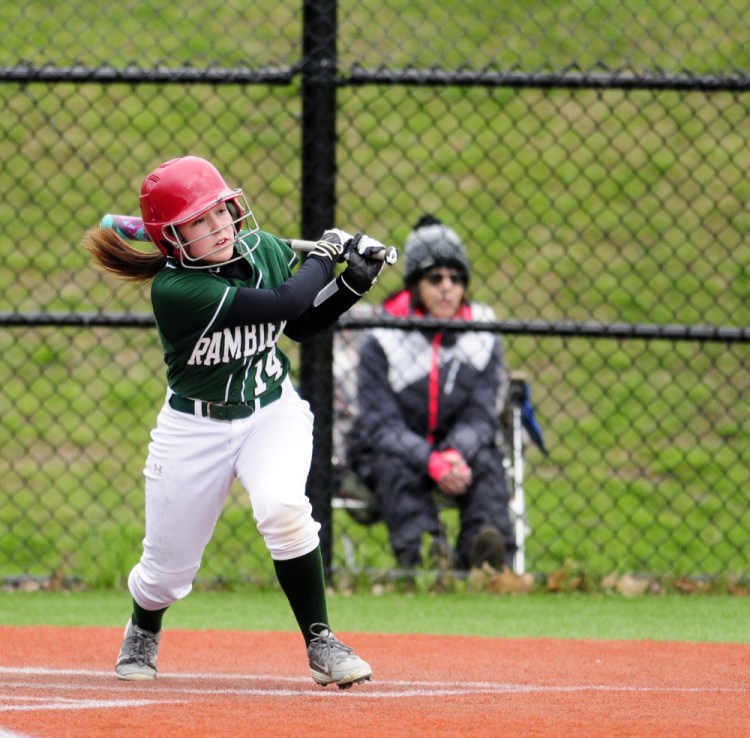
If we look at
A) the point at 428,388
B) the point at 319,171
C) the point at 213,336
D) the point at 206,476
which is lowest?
the point at 206,476

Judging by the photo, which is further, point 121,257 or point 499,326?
point 499,326

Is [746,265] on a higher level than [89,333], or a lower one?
higher

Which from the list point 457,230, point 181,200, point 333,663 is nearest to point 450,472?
point 333,663

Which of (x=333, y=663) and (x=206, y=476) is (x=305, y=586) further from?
(x=206, y=476)

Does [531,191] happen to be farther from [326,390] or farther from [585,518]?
[326,390]

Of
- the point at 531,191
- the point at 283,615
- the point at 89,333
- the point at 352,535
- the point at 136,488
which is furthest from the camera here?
the point at 531,191

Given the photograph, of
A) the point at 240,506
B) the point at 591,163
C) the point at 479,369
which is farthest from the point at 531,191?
the point at 479,369

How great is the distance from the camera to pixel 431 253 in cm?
620

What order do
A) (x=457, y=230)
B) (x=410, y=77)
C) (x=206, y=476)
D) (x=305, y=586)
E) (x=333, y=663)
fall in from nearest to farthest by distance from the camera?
(x=333, y=663)
(x=305, y=586)
(x=206, y=476)
(x=410, y=77)
(x=457, y=230)

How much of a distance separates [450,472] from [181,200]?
2.52 metres

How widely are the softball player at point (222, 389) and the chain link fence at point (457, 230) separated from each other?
1.74m

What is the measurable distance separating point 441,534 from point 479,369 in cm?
76

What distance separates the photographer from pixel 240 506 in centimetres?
799

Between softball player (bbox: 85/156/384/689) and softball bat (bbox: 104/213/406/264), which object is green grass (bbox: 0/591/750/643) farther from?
softball bat (bbox: 104/213/406/264)
